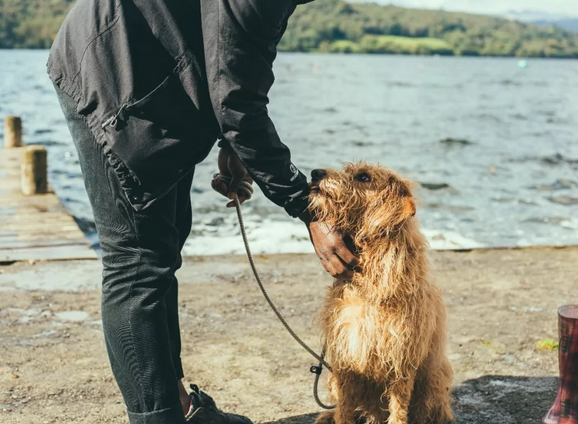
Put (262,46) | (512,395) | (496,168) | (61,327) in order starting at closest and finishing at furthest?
(262,46), (512,395), (61,327), (496,168)

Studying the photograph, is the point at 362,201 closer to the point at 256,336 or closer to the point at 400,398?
the point at 400,398

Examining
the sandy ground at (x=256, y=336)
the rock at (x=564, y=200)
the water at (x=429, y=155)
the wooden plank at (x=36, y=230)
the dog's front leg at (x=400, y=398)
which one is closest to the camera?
the dog's front leg at (x=400, y=398)

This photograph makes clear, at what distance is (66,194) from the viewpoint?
16031 millimetres

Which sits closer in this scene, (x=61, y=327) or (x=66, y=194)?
(x=61, y=327)

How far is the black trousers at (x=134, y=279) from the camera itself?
9.76ft

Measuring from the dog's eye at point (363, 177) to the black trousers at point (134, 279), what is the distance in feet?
3.36

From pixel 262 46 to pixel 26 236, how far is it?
21.0 feet

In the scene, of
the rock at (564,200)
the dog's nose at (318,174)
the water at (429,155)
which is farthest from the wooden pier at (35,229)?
the rock at (564,200)

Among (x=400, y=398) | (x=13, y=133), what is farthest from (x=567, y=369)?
(x=13, y=133)

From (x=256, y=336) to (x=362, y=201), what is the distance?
6.27 ft

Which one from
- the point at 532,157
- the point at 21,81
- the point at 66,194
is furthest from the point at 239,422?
the point at 21,81

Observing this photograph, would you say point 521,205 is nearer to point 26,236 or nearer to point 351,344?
point 26,236

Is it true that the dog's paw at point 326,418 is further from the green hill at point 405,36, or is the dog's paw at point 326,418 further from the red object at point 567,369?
the green hill at point 405,36

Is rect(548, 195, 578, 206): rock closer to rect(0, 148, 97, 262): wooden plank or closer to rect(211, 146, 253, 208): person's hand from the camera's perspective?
rect(0, 148, 97, 262): wooden plank
